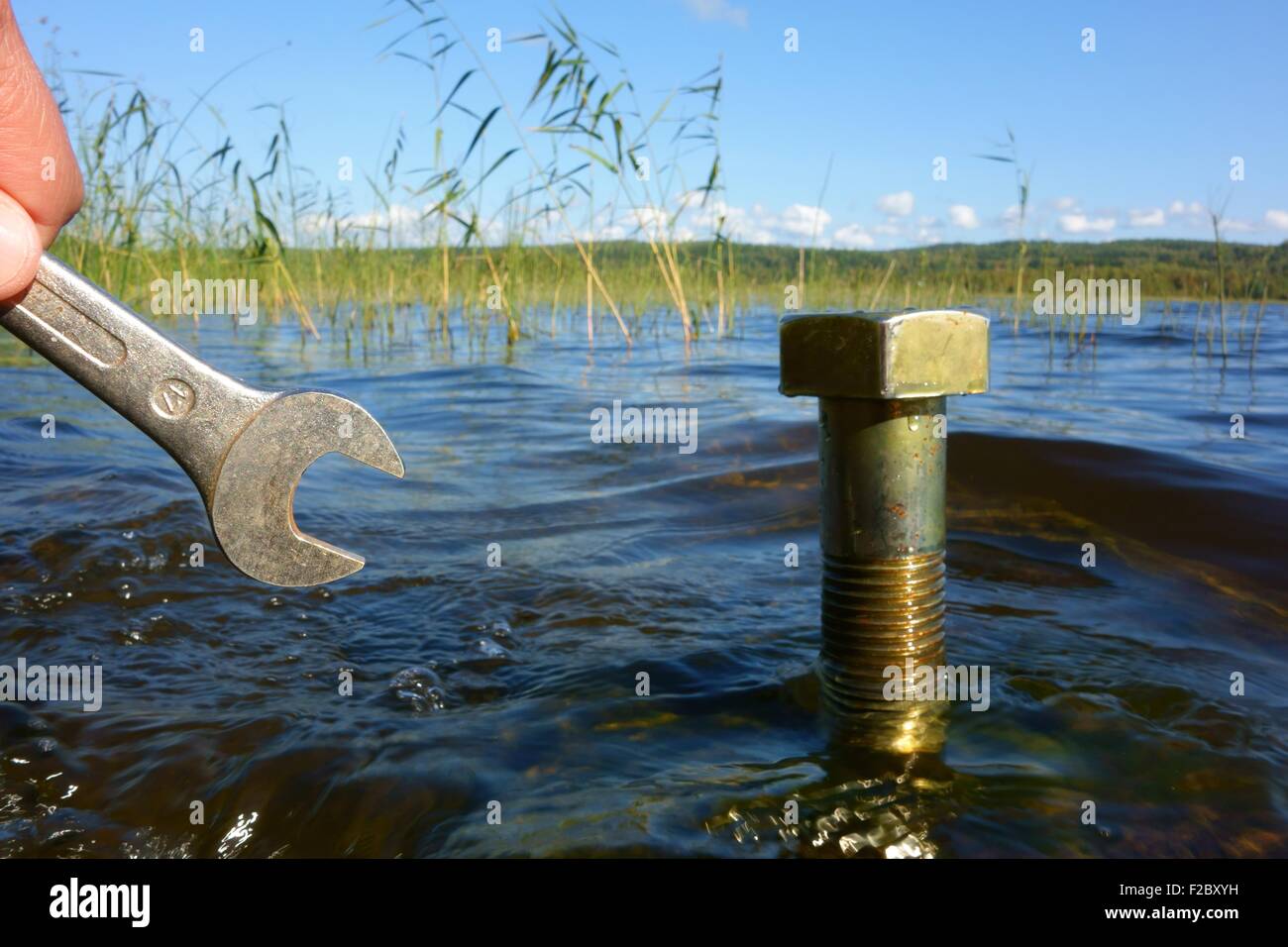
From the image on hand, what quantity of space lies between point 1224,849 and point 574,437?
11.7ft

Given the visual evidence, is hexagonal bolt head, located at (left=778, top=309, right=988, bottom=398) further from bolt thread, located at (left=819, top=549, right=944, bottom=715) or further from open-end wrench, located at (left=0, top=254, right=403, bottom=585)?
open-end wrench, located at (left=0, top=254, right=403, bottom=585)

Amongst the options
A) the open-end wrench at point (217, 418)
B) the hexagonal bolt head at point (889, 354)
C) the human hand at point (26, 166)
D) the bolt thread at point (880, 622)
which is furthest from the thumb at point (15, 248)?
the bolt thread at point (880, 622)

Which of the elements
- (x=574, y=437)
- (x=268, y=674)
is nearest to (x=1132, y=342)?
(x=574, y=437)

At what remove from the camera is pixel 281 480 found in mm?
1584

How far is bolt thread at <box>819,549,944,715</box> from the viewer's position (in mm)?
1761

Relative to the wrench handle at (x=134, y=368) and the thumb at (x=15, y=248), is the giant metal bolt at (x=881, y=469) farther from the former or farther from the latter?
the thumb at (x=15, y=248)

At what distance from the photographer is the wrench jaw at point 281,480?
1547 millimetres

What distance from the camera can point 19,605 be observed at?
2.60 m

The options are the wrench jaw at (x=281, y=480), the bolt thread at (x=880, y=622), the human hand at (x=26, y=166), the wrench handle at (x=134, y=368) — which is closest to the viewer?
the human hand at (x=26, y=166)

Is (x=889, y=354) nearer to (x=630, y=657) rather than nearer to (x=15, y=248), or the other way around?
(x=630, y=657)

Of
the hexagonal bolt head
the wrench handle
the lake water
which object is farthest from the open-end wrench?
the hexagonal bolt head

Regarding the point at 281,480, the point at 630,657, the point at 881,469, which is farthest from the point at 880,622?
the point at 281,480
